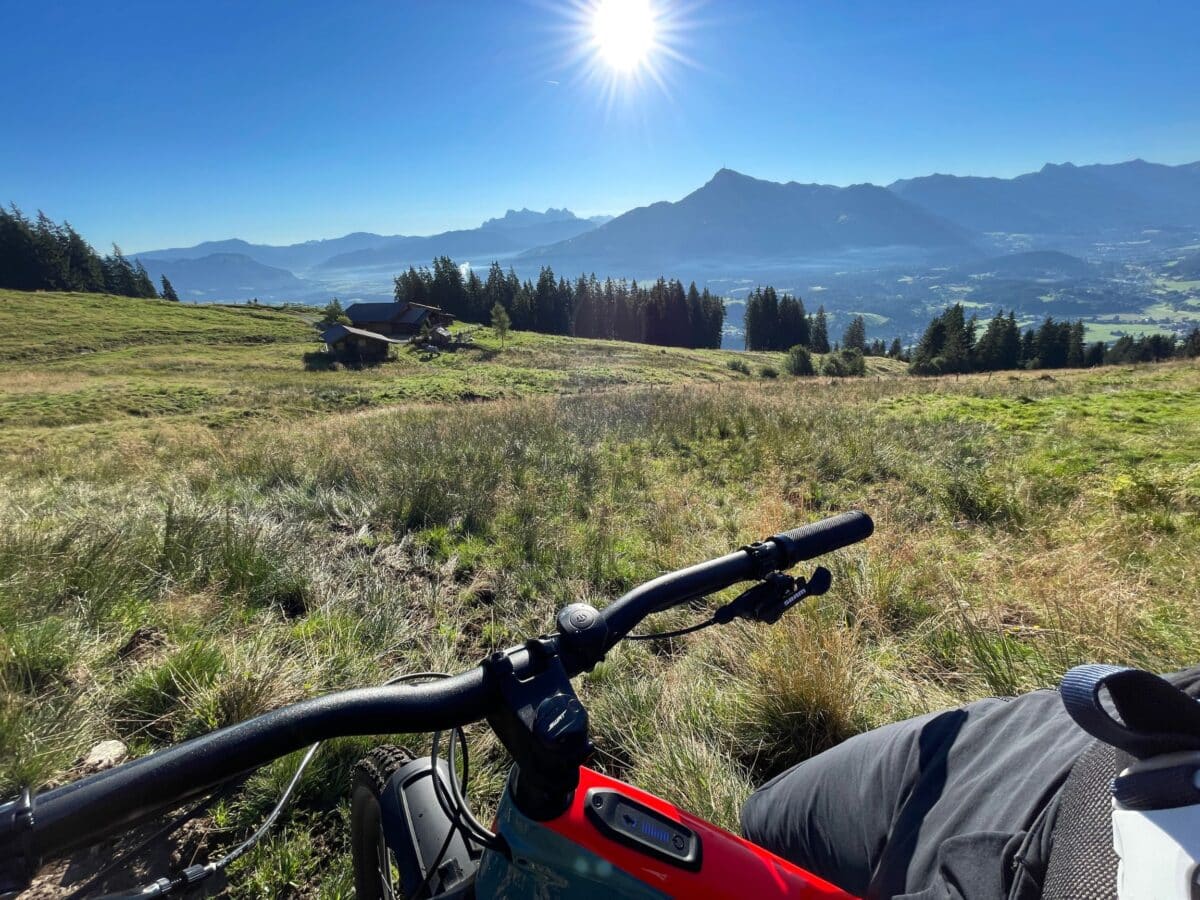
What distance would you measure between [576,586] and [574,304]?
84433 mm

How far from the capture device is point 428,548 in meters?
5.03

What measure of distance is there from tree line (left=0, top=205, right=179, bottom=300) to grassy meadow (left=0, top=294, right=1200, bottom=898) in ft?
296

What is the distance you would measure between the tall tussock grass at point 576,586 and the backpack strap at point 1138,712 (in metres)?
1.75

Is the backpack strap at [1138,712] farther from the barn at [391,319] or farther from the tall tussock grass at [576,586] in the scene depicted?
the barn at [391,319]

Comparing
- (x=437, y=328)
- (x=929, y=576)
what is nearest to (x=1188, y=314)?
(x=437, y=328)

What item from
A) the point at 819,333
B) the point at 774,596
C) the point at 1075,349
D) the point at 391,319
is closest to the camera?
the point at 774,596

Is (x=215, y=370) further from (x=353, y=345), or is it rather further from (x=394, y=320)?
(x=394, y=320)

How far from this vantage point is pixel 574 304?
84750 mm

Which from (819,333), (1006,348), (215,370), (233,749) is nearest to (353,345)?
(215,370)

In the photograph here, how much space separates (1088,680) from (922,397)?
15635mm

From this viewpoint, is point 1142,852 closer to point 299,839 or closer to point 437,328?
point 299,839

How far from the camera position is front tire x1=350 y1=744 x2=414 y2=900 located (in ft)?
5.37

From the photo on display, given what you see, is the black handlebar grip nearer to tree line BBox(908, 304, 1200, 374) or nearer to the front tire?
the front tire

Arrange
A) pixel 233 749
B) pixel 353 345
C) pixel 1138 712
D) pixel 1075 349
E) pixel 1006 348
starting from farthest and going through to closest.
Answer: pixel 1075 349, pixel 1006 348, pixel 353 345, pixel 233 749, pixel 1138 712
